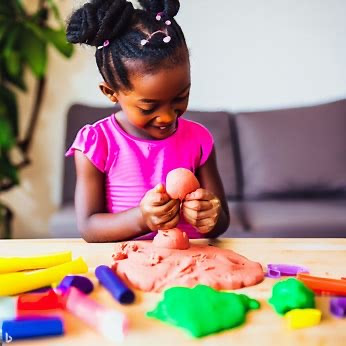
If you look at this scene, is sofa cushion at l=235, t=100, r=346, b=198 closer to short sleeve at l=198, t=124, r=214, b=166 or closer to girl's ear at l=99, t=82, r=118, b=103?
short sleeve at l=198, t=124, r=214, b=166

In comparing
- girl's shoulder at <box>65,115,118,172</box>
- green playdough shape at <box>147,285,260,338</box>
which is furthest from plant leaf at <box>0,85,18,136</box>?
green playdough shape at <box>147,285,260,338</box>

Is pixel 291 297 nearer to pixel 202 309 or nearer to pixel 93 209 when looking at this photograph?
pixel 202 309

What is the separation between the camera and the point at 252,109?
5.06 feet

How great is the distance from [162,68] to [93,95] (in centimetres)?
99

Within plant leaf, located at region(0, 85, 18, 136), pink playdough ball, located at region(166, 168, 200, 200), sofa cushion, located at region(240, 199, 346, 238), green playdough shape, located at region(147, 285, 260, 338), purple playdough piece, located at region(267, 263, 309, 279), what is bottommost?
sofa cushion, located at region(240, 199, 346, 238)

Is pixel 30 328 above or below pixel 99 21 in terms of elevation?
below

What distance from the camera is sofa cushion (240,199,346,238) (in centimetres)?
124

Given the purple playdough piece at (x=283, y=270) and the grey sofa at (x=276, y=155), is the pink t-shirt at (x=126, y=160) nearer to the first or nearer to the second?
the purple playdough piece at (x=283, y=270)

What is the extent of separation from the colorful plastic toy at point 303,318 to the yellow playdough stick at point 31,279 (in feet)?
0.68

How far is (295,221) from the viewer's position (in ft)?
4.12

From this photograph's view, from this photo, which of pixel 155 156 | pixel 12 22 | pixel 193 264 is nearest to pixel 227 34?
pixel 12 22

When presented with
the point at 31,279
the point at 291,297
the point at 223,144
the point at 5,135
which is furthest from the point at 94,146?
the point at 5,135

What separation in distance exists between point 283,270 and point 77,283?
7.8 inches

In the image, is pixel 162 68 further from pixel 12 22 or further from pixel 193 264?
pixel 12 22
